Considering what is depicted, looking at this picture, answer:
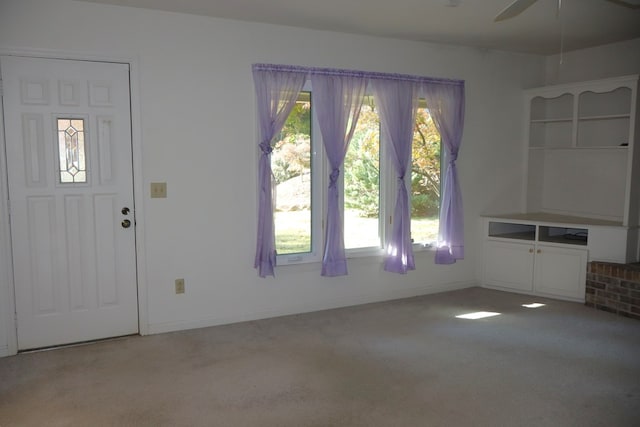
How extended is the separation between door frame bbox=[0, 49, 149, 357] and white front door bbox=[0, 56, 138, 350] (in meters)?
0.03

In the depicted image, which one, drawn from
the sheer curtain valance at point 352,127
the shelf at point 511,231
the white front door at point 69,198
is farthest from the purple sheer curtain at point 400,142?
the white front door at point 69,198

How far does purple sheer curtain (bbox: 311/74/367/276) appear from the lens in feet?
14.2

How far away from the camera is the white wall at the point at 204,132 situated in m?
3.61

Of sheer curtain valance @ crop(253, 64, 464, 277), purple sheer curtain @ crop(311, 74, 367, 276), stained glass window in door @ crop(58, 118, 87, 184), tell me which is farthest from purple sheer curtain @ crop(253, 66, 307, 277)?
stained glass window in door @ crop(58, 118, 87, 184)

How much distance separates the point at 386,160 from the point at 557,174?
214cm

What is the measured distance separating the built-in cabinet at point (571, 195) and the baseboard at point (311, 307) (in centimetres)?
58

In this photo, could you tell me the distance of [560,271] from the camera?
4.82 metres

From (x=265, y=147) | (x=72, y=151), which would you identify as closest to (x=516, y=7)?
(x=265, y=147)

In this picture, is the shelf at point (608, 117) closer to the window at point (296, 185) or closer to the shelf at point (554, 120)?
the shelf at point (554, 120)

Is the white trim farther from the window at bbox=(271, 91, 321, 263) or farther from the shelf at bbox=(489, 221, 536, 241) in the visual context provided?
the shelf at bbox=(489, 221, 536, 241)

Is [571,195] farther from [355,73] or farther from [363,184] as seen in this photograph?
[355,73]

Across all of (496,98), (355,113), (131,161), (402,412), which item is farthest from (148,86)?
(496,98)

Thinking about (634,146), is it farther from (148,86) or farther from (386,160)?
(148,86)

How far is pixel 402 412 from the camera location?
270cm
